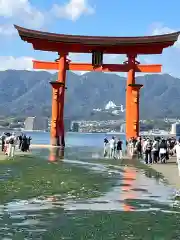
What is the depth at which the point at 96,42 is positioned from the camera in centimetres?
4231

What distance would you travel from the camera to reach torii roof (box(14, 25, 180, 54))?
4162cm

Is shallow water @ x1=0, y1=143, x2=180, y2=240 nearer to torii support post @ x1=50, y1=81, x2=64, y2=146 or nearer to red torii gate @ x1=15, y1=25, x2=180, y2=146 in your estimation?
red torii gate @ x1=15, y1=25, x2=180, y2=146

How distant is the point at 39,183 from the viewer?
16.3 meters

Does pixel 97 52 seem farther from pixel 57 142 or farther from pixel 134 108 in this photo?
pixel 57 142

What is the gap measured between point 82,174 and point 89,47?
25.1 metres

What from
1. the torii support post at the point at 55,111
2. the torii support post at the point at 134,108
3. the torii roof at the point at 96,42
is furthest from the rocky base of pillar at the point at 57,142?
the torii roof at the point at 96,42

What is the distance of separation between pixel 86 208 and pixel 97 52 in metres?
33.2

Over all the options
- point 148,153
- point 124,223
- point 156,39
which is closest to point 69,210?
point 124,223

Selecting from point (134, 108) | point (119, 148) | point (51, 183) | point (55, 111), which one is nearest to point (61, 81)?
point (55, 111)

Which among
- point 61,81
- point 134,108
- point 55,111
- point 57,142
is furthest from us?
point 57,142

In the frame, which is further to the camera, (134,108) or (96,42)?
(134,108)

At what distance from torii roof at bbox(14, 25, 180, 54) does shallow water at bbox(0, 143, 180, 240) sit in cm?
2466

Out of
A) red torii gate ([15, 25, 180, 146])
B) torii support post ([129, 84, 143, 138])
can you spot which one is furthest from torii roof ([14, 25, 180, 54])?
torii support post ([129, 84, 143, 138])

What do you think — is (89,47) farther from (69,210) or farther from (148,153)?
(69,210)
